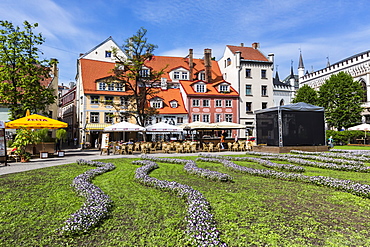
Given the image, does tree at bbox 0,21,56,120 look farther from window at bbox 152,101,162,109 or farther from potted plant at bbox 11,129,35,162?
window at bbox 152,101,162,109

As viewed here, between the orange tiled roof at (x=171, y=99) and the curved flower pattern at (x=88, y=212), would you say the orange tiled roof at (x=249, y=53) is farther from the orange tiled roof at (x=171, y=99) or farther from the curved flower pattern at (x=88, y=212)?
the curved flower pattern at (x=88, y=212)

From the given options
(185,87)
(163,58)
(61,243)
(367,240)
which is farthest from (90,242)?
(163,58)

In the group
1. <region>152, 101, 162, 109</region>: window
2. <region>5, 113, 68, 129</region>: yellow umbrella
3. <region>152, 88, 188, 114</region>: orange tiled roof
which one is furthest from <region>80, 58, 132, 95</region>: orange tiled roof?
<region>5, 113, 68, 129</region>: yellow umbrella

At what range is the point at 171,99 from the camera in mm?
45281

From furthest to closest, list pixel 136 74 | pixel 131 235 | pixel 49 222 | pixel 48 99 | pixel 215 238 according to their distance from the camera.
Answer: pixel 136 74
pixel 48 99
pixel 49 222
pixel 131 235
pixel 215 238

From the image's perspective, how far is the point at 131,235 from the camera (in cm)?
479

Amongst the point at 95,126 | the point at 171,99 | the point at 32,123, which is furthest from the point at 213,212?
the point at 171,99

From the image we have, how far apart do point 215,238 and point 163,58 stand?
167 feet

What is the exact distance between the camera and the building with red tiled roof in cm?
4794

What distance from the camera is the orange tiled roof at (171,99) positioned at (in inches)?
1699

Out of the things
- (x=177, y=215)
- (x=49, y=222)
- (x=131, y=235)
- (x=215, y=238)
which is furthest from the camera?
(x=177, y=215)

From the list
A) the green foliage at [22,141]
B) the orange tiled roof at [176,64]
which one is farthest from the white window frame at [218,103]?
the green foliage at [22,141]

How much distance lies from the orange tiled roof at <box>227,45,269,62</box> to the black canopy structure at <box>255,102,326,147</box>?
2971 centimetres

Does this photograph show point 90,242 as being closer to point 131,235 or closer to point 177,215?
point 131,235
